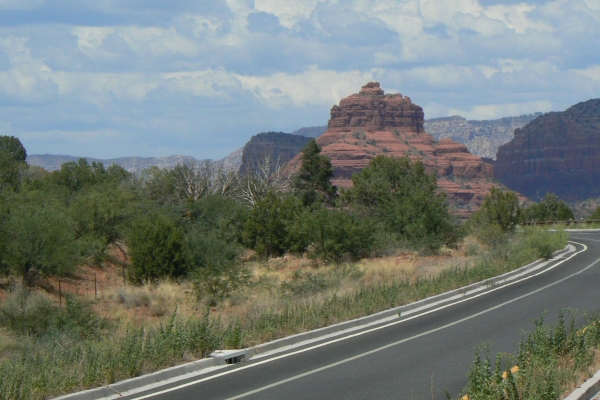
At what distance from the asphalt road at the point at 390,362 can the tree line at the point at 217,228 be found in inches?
507

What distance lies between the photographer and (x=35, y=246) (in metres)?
28.6

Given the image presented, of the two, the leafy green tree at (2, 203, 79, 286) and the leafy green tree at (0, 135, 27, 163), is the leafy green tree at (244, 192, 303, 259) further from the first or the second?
the leafy green tree at (0, 135, 27, 163)

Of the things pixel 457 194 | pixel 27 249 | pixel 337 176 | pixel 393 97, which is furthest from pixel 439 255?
pixel 393 97

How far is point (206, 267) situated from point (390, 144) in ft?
503

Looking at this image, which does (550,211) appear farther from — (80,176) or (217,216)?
(80,176)

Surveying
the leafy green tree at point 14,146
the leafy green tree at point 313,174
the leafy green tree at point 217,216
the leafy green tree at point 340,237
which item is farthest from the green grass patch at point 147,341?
the leafy green tree at point 14,146

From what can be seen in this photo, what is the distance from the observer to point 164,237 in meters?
33.8

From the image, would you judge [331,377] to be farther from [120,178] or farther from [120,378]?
[120,178]

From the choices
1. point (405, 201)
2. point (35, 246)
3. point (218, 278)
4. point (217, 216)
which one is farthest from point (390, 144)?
point (35, 246)

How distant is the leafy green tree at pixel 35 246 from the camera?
28391mm

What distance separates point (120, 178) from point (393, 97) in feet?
455

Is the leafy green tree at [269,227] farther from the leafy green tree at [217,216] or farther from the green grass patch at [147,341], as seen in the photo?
the green grass patch at [147,341]

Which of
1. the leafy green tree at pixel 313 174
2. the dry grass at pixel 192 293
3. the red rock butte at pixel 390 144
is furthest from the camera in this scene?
the red rock butte at pixel 390 144

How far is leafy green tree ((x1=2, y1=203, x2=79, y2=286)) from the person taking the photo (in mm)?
28391
